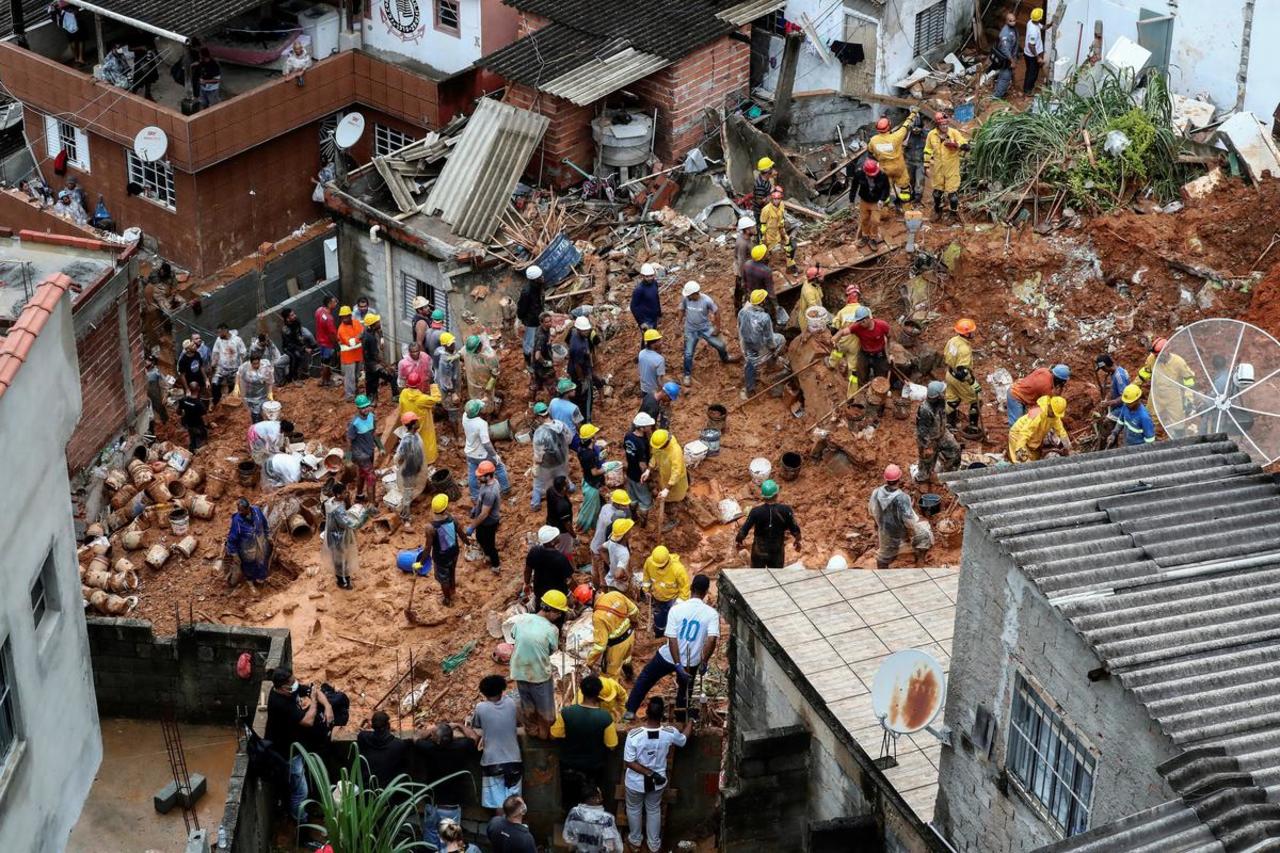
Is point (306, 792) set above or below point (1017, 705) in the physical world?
below

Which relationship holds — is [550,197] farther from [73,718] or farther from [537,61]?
[73,718]

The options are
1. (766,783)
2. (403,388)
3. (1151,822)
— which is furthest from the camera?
(403,388)

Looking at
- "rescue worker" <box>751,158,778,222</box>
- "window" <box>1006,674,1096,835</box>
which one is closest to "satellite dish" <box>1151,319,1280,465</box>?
"window" <box>1006,674,1096,835</box>

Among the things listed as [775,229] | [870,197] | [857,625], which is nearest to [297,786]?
[857,625]

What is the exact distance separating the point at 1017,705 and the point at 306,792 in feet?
27.9

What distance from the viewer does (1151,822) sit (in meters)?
13.2

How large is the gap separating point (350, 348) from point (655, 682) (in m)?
10.3

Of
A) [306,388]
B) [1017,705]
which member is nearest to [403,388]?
[306,388]

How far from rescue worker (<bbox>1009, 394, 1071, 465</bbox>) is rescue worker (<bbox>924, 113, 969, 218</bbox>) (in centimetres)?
647

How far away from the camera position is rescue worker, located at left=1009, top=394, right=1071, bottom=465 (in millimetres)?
23530

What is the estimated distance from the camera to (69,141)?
37.3 m

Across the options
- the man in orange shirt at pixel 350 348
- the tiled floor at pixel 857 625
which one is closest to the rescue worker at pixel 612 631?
the tiled floor at pixel 857 625

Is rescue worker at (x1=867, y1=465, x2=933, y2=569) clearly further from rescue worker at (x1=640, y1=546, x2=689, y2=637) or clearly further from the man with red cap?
the man with red cap

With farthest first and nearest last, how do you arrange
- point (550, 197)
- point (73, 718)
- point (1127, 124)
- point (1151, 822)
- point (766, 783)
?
1. point (550, 197)
2. point (1127, 124)
3. point (766, 783)
4. point (73, 718)
5. point (1151, 822)
